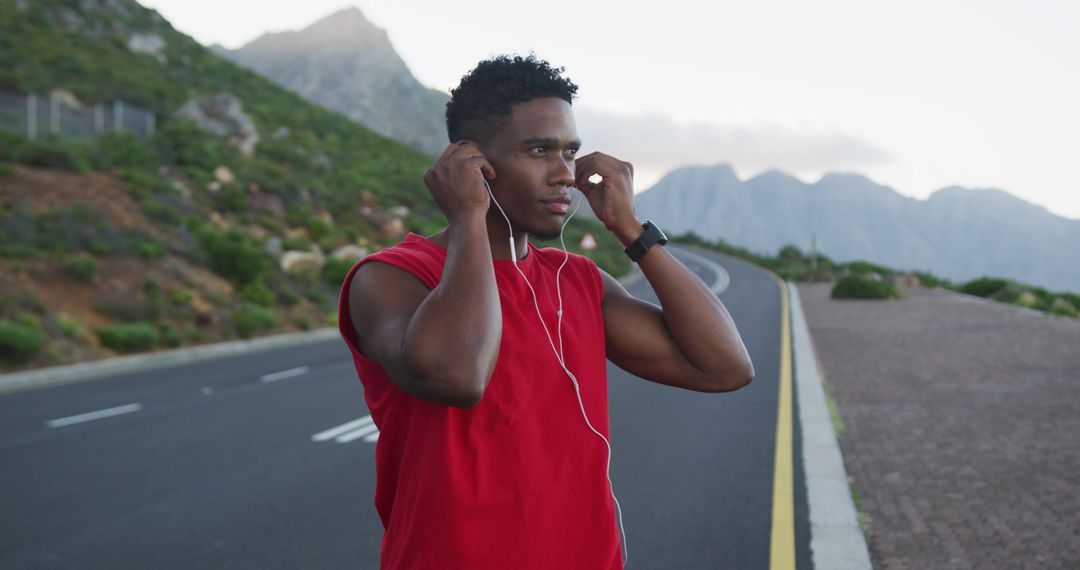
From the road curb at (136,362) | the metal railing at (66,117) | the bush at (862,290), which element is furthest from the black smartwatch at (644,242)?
the bush at (862,290)

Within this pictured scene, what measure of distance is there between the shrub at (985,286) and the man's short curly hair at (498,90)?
121ft

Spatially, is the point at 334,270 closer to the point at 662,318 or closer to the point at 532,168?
the point at 662,318

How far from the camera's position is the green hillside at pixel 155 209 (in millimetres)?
18688

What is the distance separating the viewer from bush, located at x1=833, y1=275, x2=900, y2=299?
30688 mm

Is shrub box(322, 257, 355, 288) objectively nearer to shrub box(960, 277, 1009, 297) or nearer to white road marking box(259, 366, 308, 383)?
white road marking box(259, 366, 308, 383)

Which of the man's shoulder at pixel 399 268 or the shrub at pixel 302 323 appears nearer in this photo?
the man's shoulder at pixel 399 268

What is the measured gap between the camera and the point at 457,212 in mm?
1797

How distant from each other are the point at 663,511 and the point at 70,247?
1849cm

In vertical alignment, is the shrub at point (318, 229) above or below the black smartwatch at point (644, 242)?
below

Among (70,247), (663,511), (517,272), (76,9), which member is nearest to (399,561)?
(517,272)

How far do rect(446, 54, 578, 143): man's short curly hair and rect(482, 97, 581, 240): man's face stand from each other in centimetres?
3

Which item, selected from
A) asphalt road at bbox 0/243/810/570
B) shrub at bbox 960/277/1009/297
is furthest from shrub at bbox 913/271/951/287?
asphalt road at bbox 0/243/810/570

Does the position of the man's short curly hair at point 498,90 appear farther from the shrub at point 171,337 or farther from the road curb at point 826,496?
the shrub at point 171,337

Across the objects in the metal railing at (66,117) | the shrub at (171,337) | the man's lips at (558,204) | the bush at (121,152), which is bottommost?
the shrub at (171,337)
